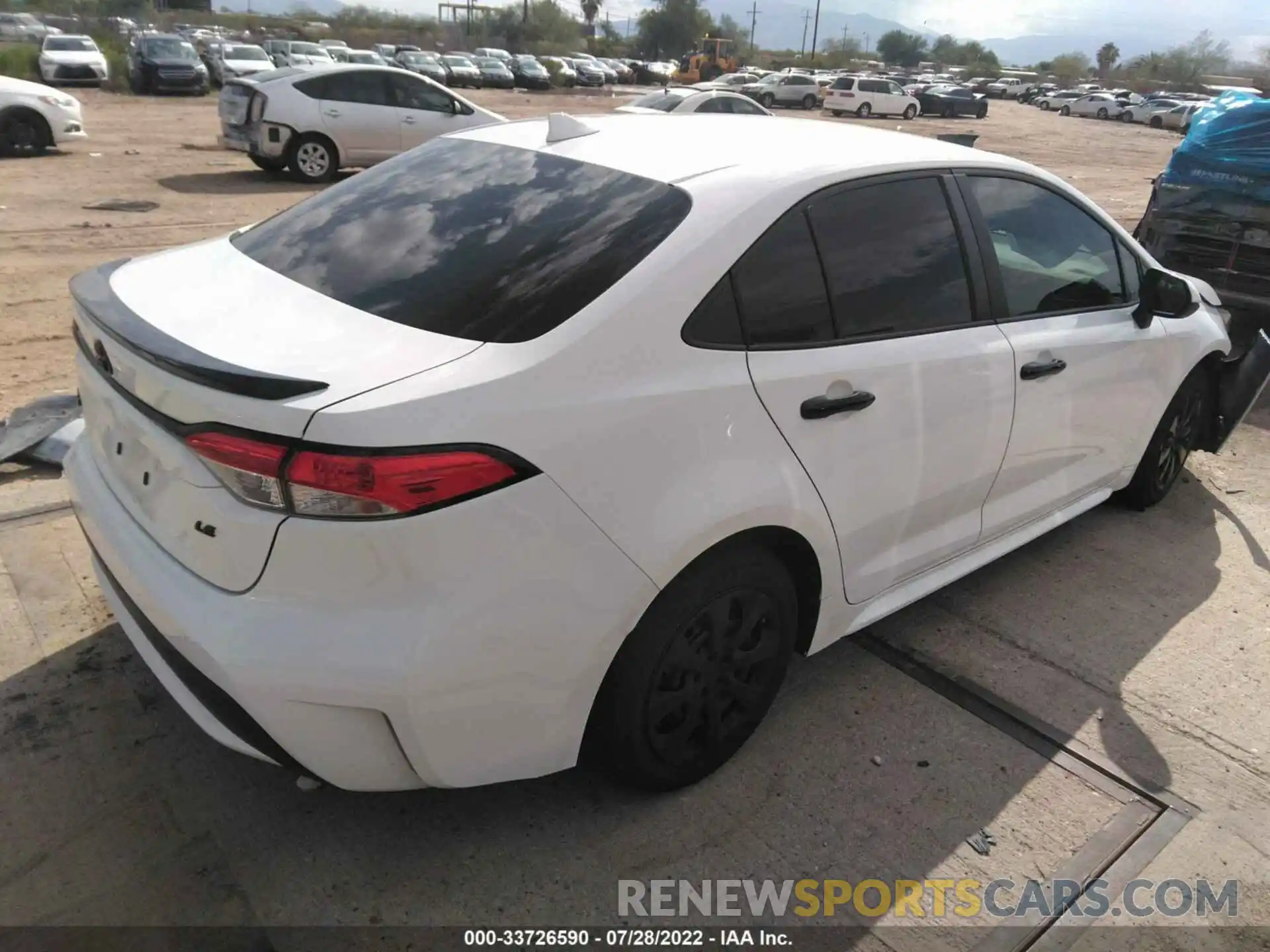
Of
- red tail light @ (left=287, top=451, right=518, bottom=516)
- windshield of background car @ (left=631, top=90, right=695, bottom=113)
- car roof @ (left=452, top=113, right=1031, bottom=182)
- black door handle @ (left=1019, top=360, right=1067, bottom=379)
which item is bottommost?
windshield of background car @ (left=631, top=90, right=695, bottom=113)

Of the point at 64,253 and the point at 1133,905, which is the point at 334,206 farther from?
the point at 64,253

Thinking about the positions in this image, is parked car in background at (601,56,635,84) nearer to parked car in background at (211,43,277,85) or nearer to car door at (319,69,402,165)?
parked car in background at (211,43,277,85)

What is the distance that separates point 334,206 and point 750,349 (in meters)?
→ 1.41

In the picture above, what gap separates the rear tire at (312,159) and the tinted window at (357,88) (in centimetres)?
58

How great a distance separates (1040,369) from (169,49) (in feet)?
103

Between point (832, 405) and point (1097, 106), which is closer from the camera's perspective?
point (832, 405)

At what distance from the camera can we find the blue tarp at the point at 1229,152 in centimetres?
684

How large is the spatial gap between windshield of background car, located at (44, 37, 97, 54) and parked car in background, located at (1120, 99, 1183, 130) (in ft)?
147

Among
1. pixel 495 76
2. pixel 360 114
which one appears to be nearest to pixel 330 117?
pixel 360 114

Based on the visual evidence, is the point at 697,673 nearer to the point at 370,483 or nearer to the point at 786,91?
the point at 370,483

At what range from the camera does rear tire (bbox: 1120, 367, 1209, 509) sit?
4.42 metres

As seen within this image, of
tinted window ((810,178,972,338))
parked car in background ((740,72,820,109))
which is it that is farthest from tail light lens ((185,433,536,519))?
parked car in background ((740,72,820,109))

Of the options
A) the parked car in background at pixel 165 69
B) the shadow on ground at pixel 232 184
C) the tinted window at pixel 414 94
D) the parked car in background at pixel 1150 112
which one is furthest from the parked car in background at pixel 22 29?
the parked car in background at pixel 1150 112

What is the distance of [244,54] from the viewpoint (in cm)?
3105
